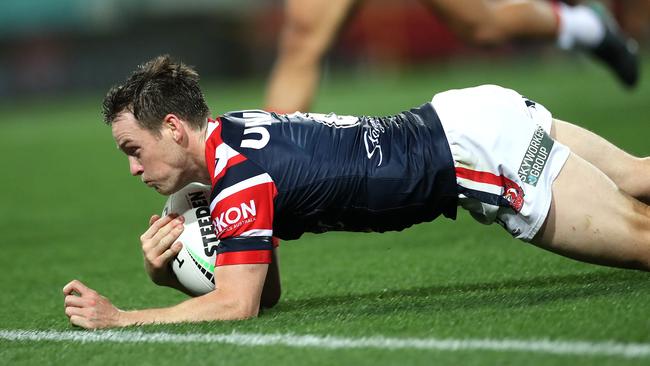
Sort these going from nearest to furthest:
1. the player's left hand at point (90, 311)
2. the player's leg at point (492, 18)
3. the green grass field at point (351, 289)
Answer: the green grass field at point (351, 289), the player's left hand at point (90, 311), the player's leg at point (492, 18)

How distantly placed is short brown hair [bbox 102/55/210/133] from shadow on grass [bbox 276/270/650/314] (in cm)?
83

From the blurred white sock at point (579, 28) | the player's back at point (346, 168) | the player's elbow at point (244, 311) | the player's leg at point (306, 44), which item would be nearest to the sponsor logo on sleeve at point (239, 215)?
the player's back at point (346, 168)

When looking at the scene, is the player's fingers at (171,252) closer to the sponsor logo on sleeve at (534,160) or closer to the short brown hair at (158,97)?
the short brown hair at (158,97)

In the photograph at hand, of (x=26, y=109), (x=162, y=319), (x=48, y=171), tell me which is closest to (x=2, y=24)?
(x=26, y=109)

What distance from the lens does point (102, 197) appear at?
884 cm

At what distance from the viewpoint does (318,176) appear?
13.0ft

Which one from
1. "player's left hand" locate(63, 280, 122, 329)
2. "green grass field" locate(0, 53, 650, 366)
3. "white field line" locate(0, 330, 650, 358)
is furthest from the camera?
"player's left hand" locate(63, 280, 122, 329)

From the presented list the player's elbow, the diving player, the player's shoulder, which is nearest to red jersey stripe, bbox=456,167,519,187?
the diving player

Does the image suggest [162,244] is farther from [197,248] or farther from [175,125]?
[175,125]

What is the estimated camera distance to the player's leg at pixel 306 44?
596 centimetres

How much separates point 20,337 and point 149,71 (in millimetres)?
1051

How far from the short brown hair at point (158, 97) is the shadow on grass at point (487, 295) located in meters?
0.83

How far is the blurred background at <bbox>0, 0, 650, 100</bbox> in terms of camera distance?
2252cm

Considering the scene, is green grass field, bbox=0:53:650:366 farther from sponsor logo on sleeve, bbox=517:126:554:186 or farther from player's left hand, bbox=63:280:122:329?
sponsor logo on sleeve, bbox=517:126:554:186
